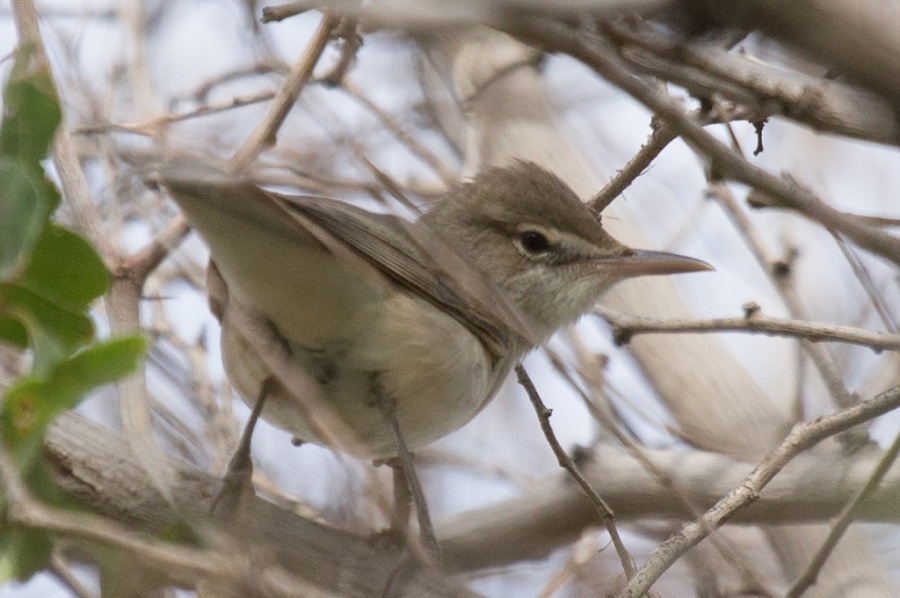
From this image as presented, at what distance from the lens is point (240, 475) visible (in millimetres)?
2875

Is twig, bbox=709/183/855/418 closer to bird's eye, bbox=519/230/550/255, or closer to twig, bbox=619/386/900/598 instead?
bird's eye, bbox=519/230/550/255

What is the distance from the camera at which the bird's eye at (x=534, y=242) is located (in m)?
3.90

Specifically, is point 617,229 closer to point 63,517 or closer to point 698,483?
point 698,483

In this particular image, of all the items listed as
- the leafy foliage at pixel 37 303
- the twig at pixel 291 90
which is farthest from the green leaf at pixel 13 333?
the twig at pixel 291 90

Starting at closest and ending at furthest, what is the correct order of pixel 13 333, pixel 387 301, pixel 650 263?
pixel 13 333 < pixel 387 301 < pixel 650 263

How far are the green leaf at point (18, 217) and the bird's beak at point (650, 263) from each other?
93.7 inches

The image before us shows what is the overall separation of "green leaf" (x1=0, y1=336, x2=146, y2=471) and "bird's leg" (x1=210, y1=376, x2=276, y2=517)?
3.54 feet

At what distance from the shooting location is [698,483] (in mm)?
3328

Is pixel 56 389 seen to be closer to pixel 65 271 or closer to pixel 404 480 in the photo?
pixel 65 271

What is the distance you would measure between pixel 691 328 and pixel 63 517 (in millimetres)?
1777

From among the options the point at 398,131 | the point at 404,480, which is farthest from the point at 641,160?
the point at 404,480

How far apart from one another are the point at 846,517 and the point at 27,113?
1885 mm

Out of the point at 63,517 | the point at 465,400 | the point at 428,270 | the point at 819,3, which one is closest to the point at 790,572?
the point at 465,400

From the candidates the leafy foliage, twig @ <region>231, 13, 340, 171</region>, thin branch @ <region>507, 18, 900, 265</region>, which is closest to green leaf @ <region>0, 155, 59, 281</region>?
the leafy foliage
